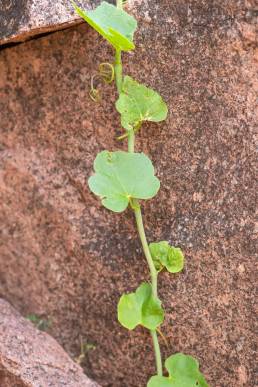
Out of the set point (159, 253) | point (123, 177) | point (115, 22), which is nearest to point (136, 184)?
point (123, 177)

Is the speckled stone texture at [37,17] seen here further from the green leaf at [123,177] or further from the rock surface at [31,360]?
the rock surface at [31,360]

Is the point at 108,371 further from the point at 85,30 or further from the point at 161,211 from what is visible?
the point at 85,30

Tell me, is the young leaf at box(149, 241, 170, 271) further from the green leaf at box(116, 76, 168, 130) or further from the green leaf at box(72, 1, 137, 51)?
the green leaf at box(72, 1, 137, 51)

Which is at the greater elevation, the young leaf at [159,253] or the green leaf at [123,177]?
the green leaf at [123,177]

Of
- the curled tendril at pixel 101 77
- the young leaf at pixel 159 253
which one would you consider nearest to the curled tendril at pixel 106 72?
the curled tendril at pixel 101 77

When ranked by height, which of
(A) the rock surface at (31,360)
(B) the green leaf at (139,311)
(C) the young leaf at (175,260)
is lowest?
(A) the rock surface at (31,360)

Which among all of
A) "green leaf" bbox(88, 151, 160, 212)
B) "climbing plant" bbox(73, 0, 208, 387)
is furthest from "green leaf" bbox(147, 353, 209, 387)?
"green leaf" bbox(88, 151, 160, 212)

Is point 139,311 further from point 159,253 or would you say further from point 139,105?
point 139,105
